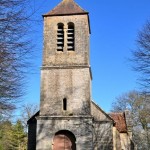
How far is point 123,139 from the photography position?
30.1 m

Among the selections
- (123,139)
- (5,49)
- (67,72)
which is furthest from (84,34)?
(5,49)

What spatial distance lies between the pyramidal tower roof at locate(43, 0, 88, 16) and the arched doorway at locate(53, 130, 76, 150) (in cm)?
966

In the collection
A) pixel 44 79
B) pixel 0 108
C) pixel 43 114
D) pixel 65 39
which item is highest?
pixel 65 39

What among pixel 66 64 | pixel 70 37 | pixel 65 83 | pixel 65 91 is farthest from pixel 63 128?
pixel 70 37

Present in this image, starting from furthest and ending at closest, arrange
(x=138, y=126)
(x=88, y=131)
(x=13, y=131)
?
(x=13, y=131) < (x=138, y=126) < (x=88, y=131)

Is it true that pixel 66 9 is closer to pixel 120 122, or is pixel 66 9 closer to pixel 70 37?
pixel 70 37

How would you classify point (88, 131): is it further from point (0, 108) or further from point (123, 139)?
point (0, 108)

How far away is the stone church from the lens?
2339cm

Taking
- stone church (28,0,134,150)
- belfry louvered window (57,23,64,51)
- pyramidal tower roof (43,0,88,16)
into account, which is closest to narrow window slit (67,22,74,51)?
stone church (28,0,134,150)

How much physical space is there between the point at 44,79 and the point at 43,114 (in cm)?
272

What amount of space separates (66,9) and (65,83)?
21.5ft

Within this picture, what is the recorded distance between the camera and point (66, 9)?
27000 millimetres

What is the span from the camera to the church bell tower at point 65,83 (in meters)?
23.4

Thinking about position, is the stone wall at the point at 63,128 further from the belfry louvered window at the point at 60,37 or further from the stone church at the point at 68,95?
the belfry louvered window at the point at 60,37
